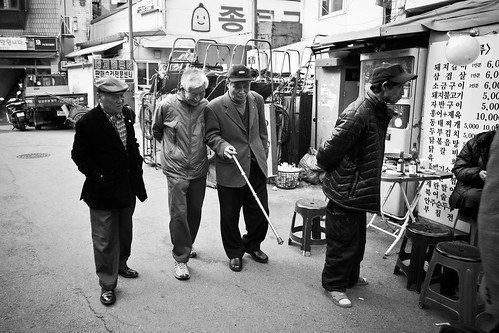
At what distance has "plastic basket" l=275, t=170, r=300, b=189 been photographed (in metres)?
7.83

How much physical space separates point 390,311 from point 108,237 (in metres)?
2.58

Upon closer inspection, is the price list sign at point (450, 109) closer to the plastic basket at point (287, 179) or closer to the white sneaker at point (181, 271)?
the plastic basket at point (287, 179)

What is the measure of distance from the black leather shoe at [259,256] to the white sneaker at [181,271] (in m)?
0.77

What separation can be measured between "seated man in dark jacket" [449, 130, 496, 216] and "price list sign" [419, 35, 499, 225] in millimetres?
542

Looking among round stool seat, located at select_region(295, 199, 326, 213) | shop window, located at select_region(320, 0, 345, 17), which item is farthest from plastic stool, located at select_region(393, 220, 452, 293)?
shop window, located at select_region(320, 0, 345, 17)

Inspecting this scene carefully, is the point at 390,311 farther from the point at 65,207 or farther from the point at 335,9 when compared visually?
the point at 335,9

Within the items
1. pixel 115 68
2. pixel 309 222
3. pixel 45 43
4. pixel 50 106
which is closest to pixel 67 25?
pixel 45 43

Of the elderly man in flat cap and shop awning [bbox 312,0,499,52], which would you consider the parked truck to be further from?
the elderly man in flat cap

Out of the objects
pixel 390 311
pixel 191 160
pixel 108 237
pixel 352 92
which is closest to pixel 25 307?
pixel 108 237

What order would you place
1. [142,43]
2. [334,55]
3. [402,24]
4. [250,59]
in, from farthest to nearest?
[142,43], [250,59], [334,55], [402,24]

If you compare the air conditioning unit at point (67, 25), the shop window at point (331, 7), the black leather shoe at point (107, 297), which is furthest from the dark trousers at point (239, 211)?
the air conditioning unit at point (67, 25)

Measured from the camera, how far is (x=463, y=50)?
470cm

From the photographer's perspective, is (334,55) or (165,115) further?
(334,55)

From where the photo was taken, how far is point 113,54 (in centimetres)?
2331
